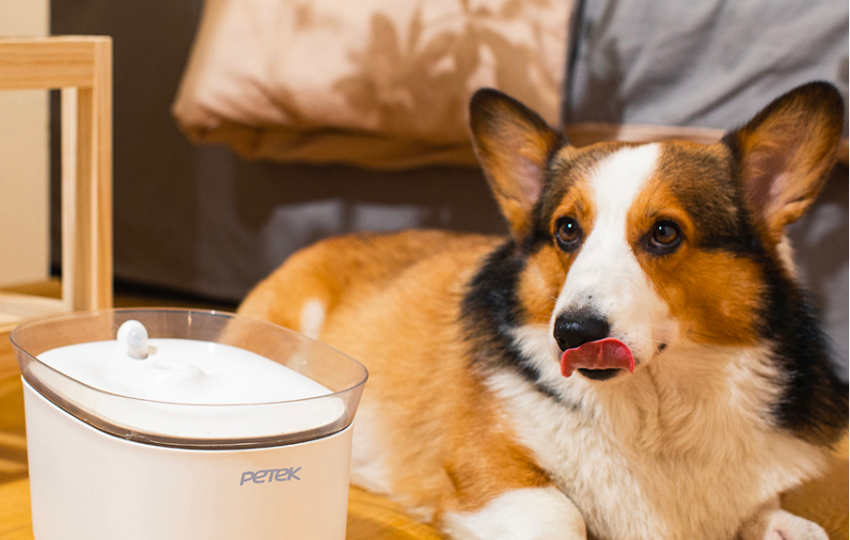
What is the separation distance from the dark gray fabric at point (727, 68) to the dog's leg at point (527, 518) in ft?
2.99

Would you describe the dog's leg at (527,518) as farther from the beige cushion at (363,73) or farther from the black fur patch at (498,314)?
the beige cushion at (363,73)

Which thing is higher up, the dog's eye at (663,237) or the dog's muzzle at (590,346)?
the dog's eye at (663,237)

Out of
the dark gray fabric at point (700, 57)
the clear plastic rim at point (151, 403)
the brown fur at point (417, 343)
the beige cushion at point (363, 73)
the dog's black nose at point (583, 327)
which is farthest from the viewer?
the beige cushion at point (363, 73)

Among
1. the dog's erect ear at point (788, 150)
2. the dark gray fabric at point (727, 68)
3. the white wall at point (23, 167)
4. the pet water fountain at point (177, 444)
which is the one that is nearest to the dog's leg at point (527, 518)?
the pet water fountain at point (177, 444)

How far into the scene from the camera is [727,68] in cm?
181

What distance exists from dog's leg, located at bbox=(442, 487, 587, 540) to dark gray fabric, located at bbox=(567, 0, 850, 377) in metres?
0.91

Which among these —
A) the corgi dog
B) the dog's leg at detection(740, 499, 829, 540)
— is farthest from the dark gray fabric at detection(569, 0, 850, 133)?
the dog's leg at detection(740, 499, 829, 540)

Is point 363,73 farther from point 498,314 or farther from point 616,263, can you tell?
point 616,263

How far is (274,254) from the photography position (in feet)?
8.46

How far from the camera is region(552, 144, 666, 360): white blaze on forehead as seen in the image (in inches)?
40.5

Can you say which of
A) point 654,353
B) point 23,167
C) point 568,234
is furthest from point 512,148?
point 23,167

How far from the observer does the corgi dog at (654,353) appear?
43.9 inches

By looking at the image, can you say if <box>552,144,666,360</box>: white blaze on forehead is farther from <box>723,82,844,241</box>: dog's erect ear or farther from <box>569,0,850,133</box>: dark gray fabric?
<box>569,0,850,133</box>: dark gray fabric

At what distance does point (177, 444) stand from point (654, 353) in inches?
26.3
